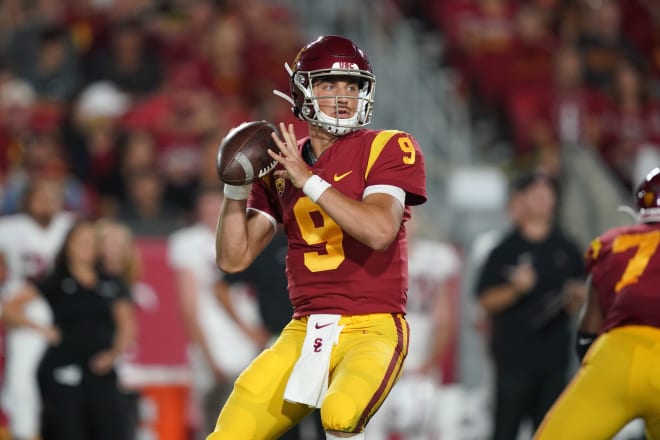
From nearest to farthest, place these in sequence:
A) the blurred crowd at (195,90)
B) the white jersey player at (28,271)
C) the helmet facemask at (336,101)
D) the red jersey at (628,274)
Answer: the helmet facemask at (336,101) → the red jersey at (628,274) → the white jersey player at (28,271) → the blurred crowd at (195,90)

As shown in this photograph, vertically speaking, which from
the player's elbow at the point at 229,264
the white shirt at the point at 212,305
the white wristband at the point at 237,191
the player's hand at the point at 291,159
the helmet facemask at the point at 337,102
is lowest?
the white shirt at the point at 212,305

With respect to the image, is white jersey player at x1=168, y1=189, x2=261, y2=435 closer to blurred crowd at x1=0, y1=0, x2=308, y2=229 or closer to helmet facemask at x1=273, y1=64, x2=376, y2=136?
blurred crowd at x1=0, y1=0, x2=308, y2=229

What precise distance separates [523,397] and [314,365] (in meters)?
3.52

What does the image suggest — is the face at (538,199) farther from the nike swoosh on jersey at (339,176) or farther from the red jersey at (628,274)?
the nike swoosh on jersey at (339,176)

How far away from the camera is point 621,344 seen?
5062 millimetres

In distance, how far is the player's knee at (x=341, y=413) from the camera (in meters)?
4.08

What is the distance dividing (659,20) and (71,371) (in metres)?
7.67

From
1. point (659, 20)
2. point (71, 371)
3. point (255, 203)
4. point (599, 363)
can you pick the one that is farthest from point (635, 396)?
point (659, 20)

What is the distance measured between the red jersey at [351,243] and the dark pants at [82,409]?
10.2ft

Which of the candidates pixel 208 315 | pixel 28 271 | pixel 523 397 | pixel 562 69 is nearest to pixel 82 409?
pixel 208 315

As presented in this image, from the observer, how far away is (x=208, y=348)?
330 inches

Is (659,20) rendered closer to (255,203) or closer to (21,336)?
(21,336)

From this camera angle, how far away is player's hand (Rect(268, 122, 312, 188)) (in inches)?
171

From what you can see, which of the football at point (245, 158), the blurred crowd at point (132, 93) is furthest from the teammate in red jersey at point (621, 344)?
the blurred crowd at point (132, 93)
